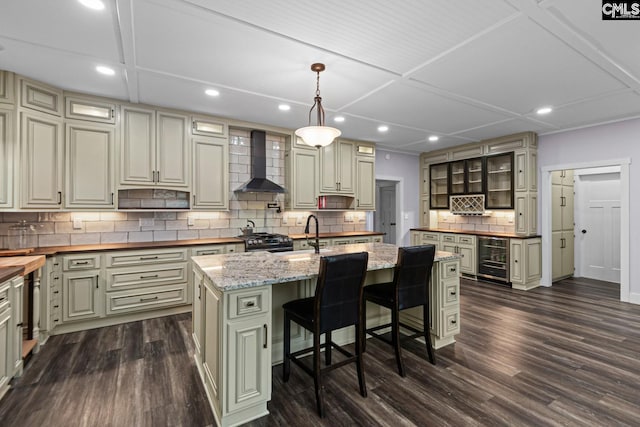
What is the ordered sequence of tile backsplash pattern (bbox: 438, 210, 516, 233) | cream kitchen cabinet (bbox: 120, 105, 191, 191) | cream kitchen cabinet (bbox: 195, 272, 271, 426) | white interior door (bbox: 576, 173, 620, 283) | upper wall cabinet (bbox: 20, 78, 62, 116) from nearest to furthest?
cream kitchen cabinet (bbox: 195, 272, 271, 426)
upper wall cabinet (bbox: 20, 78, 62, 116)
cream kitchen cabinet (bbox: 120, 105, 191, 191)
white interior door (bbox: 576, 173, 620, 283)
tile backsplash pattern (bbox: 438, 210, 516, 233)

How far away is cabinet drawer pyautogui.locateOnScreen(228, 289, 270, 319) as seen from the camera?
1876 millimetres

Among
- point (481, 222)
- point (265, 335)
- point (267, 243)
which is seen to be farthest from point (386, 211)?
point (265, 335)

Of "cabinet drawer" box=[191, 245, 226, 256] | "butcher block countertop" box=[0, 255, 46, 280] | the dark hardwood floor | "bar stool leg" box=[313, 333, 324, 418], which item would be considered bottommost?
the dark hardwood floor

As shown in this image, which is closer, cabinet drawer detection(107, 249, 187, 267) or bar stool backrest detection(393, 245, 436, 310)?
bar stool backrest detection(393, 245, 436, 310)

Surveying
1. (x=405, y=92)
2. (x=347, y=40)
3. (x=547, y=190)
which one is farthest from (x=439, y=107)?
(x=547, y=190)

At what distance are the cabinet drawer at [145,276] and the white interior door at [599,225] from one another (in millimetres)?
7231

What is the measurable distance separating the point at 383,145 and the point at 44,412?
6010mm

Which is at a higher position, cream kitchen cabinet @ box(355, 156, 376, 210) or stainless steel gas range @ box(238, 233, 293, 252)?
cream kitchen cabinet @ box(355, 156, 376, 210)

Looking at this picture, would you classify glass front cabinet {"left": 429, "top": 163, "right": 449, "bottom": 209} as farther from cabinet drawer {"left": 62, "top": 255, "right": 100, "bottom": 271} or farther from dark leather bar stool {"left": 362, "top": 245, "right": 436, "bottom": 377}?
cabinet drawer {"left": 62, "top": 255, "right": 100, "bottom": 271}

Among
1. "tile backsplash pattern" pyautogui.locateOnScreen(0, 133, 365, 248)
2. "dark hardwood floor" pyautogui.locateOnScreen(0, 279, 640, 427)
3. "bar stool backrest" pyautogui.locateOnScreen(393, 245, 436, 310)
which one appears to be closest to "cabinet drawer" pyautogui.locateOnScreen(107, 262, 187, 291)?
"dark hardwood floor" pyautogui.locateOnScreen(0, 279, 640, 427)

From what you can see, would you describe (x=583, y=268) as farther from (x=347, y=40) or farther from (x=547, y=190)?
(x=347, y=40)

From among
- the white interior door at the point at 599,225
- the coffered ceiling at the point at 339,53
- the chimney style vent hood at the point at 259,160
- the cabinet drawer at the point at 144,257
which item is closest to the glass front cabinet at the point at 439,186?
the white interior door at the point at 599,225

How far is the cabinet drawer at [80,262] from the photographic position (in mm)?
3303

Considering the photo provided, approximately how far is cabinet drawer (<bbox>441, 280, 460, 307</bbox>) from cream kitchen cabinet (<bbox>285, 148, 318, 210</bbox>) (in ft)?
9.22
